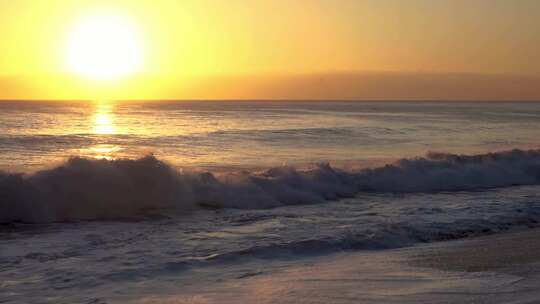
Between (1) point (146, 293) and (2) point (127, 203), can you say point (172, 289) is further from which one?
(2) point (127, 203)

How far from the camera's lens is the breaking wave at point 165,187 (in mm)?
13703

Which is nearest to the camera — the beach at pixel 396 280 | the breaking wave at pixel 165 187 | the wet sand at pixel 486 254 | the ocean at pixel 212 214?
the beach at pixel 396 280

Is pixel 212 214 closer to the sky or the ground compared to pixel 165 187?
closer to the ground

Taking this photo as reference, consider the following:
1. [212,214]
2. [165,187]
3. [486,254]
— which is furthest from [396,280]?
[165,187]

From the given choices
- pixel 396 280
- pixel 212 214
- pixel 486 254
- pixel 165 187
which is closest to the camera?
pixel 396 280

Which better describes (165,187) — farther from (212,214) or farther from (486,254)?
(486,254)

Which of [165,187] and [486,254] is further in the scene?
[165,187]

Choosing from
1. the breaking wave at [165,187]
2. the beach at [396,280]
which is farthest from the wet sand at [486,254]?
the breaking wave at [165,187]

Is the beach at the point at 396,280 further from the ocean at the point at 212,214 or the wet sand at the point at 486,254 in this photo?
the ocean at the point at 212,214

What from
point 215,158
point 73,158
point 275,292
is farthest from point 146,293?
point 215,158

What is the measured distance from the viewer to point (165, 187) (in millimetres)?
15688

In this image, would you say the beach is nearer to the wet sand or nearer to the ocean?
the wet sand

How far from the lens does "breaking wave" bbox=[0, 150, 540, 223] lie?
13703mm

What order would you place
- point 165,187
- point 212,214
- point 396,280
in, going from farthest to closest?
point 165,187 → point 212,214 → point 396,280
